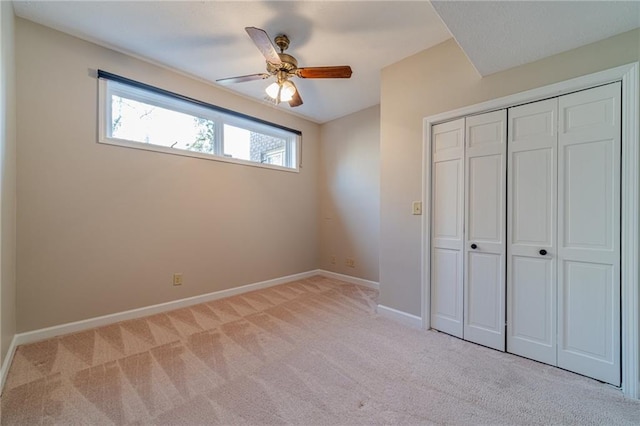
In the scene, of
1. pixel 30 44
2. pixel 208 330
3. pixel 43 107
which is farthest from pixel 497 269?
pixel 30 44

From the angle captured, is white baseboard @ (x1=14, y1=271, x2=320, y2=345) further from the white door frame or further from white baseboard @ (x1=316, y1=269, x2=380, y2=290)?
the white door frame

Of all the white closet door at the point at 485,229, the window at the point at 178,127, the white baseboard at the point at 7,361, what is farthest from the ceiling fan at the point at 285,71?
the white baseboard at the point at 7,361

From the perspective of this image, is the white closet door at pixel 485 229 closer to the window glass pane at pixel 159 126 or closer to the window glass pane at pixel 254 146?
the window glass pane at pixel 254 146

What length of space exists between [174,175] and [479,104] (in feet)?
10.4

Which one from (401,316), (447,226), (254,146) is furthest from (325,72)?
(401,316)

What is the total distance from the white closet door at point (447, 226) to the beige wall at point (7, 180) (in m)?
3.26

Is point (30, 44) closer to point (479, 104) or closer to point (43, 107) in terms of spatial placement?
point (43, 107)

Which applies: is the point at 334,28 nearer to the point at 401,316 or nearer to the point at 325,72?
the point at 325,72

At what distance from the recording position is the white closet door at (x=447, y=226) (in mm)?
2336

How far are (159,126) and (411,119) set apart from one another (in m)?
2.77

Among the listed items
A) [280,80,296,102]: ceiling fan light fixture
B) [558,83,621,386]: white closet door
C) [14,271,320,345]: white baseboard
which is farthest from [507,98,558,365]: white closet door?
[14,271,320,345]: white baseboard

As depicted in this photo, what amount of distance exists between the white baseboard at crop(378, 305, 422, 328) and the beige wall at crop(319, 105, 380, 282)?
1.01 metres

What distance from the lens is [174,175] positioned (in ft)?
9.71

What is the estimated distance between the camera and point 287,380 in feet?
5.66
